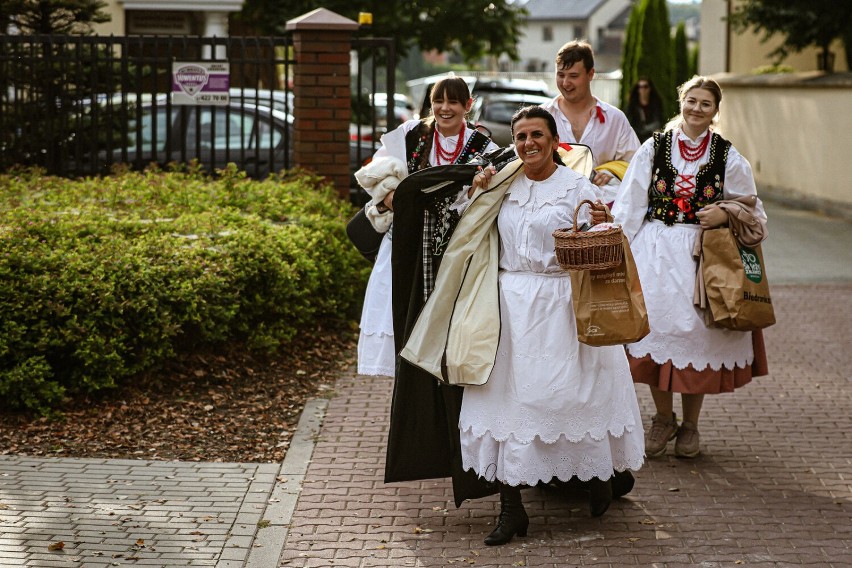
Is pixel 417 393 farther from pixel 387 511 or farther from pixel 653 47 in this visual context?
pixel 653 47

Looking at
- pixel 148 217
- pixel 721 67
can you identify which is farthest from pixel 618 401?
pixel 721 67

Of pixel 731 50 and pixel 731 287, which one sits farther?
pixel 731 50

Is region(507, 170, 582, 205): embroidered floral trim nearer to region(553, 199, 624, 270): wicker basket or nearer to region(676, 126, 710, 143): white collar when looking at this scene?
region(553, 199, 624, 270): wicker basket

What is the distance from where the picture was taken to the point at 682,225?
6059 millimetres

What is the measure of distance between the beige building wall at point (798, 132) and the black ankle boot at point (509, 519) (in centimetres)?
1103

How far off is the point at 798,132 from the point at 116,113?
418 inches

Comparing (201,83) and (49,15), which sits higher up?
(49,15)

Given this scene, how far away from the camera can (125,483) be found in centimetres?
567

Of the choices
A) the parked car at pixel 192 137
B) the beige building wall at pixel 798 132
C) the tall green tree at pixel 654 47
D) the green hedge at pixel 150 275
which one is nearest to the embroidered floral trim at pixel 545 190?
the green hedge at pixel 150 275

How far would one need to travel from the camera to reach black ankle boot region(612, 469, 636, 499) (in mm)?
5461

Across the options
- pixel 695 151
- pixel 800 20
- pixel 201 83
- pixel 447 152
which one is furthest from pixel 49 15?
pixel 800 20

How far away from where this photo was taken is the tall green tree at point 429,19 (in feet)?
76.8

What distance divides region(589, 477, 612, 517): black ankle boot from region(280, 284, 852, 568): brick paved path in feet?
0.17

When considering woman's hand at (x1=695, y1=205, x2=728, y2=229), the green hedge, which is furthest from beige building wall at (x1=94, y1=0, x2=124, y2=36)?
woman's hand at (x1=695, y1=205, x2=728, y2=229)
